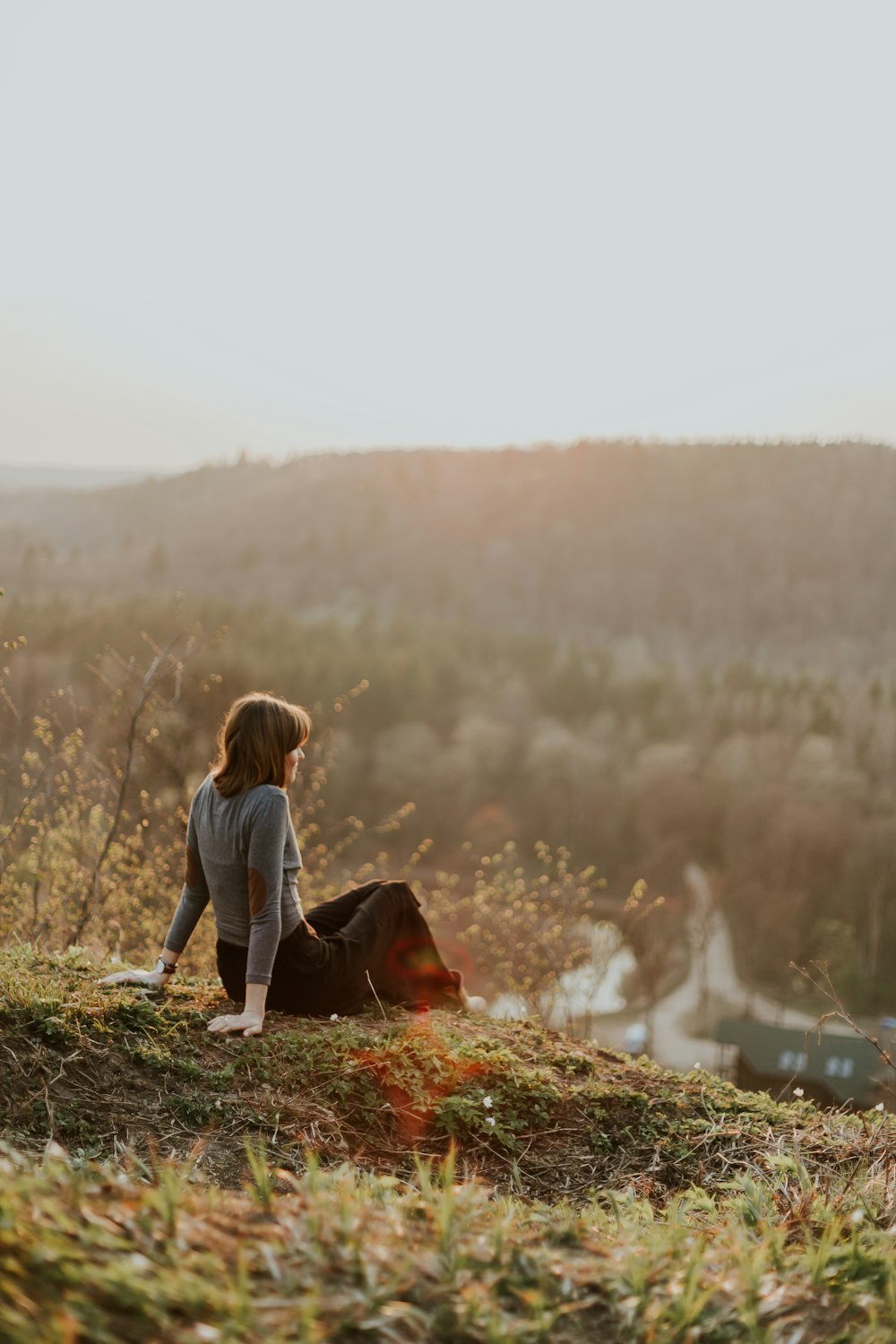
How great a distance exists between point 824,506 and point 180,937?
103366mm

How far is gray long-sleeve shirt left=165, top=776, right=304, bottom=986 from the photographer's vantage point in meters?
4.31

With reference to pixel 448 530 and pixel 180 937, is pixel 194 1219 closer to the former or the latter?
pixel 180 937

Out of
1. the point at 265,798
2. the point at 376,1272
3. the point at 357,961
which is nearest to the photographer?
the point at 376,1272

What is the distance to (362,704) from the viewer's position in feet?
232

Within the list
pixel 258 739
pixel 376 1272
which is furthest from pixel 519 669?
pixel 376 1272

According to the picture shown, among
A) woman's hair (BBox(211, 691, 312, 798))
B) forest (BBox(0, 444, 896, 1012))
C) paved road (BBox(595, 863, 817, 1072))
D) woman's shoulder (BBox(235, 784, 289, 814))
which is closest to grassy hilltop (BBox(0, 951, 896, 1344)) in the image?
woman's shoulder (BBox(235, 784, 289, 814))

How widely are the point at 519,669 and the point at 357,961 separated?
252 feet

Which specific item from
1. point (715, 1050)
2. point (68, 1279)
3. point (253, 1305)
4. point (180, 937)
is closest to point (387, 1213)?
point (253, 1305)

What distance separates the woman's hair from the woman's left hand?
928mm

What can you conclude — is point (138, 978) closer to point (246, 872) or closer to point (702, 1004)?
point (246, 872)

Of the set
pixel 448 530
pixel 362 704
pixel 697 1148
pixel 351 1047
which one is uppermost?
pixel 448 530

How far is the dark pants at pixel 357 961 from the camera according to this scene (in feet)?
15.0

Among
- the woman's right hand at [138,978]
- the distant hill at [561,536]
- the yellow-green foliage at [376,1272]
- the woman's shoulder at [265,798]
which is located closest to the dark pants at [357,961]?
the woman's right hand at [138,978]

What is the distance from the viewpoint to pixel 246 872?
14.8 ft
